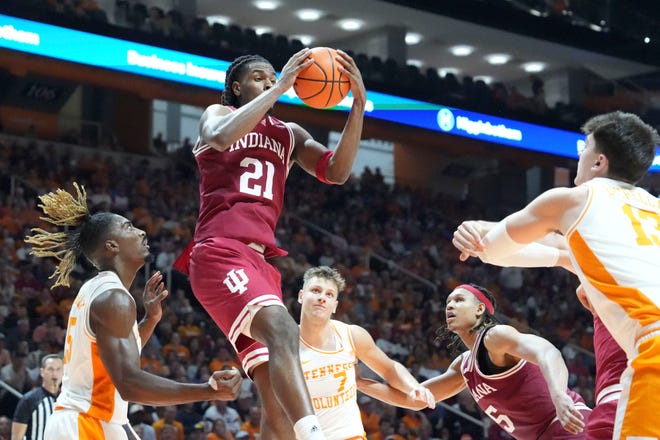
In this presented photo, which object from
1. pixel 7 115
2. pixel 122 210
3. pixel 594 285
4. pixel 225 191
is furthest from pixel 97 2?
pixel 594 285

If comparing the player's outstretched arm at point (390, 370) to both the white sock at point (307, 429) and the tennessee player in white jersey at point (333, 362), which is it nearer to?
the tennessee player in white jersey at point (333, 362)

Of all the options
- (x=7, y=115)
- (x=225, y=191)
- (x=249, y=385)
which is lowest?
(x=249, y=385)

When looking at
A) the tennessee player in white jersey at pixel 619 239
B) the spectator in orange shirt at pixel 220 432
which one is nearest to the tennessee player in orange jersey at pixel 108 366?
the tennessee player in white jersey at pixel 619 239

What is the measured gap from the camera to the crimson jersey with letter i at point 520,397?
17.2ft

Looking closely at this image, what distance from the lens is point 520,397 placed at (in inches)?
207

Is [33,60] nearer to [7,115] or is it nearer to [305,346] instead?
[7,115]

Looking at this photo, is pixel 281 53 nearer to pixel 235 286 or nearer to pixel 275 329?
pixel 235 286

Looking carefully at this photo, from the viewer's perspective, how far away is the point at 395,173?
73.2 feet

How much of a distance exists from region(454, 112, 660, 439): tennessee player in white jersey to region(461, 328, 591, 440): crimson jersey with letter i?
1.85 metres

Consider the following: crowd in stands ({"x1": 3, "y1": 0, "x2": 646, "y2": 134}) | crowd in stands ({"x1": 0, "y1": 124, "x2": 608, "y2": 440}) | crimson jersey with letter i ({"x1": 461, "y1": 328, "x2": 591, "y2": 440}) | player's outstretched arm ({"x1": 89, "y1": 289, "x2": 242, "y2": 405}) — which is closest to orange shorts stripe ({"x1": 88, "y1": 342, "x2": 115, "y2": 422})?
player's outstretched arm ({"x1": 89, "y1": 289, "x2": 242, "y2": 405})

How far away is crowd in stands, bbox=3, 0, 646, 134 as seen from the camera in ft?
46.0

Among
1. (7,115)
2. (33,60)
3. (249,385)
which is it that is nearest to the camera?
(249,385)

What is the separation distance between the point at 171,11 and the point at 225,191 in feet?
38.8

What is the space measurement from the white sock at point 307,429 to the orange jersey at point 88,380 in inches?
37.8
